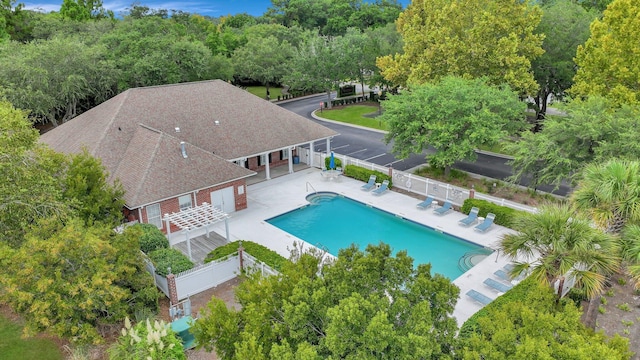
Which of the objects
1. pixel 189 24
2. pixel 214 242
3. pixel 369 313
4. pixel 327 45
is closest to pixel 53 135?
pixel 214 242

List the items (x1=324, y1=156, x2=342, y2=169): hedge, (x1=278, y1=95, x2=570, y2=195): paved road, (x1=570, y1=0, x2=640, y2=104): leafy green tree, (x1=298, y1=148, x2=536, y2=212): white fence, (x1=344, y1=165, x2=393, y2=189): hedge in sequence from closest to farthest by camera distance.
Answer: (x1=298, y1=148, x2=536, y2=212): white fence
(x1=570, y1=0, x2=640, y2=104): leafy green tree
(x1=344, y1=165, x2=393, y2=189): hedge
(x1=324, y1=156, x2=342, y2=169): hedge
(x1=278, y1=95, x2=570, y2=195): paved road

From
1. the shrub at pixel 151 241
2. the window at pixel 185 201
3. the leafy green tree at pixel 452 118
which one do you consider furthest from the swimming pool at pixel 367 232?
the shrub at pixel 151 241

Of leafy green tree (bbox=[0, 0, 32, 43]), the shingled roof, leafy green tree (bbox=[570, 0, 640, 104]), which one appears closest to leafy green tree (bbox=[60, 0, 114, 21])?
leafy green tree (bbox=[0, 0, 32, 43])

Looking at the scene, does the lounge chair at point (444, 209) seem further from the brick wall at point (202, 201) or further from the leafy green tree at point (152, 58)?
the leafy green tree at point (152, 58)

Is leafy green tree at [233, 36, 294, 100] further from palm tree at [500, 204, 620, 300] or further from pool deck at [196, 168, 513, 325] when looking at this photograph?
palm tree at [500, 204, 620, 300]

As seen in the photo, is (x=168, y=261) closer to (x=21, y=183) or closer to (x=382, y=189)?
(x=21, y=183)

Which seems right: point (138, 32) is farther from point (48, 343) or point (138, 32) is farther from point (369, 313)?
point (369, 313)
